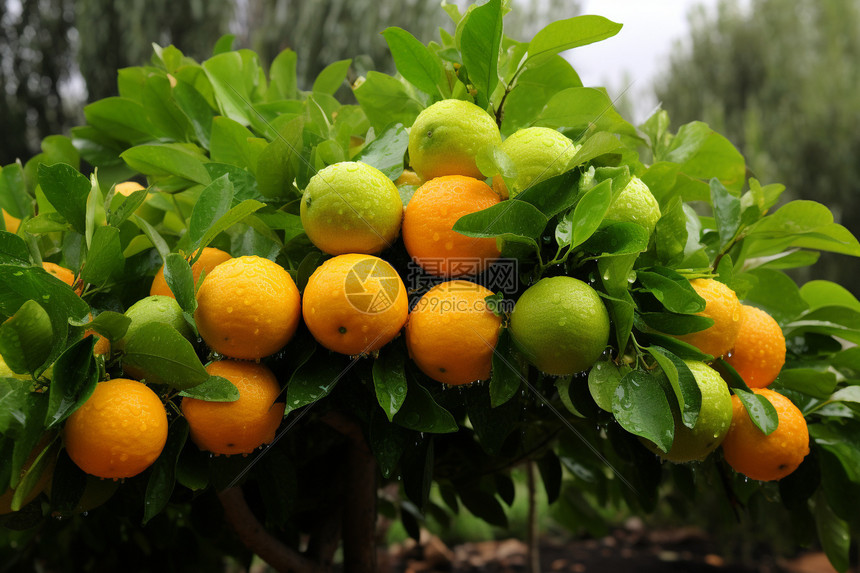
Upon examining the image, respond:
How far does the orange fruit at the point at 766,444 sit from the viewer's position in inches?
21.4

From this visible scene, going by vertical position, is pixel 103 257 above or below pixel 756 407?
above

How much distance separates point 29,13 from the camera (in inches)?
215

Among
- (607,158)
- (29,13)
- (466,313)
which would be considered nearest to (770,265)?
(607,158)

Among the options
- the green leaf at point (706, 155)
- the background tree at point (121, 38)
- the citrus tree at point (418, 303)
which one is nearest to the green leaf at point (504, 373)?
the citrus tree at point (418, 303)

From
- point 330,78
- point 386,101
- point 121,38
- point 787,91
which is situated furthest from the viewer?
point 121,38

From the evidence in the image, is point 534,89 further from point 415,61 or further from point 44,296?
point 44,296

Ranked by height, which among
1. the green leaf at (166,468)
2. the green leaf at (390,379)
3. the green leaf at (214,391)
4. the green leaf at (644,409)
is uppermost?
the green leaf at (214,391)

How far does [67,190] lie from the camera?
53cm

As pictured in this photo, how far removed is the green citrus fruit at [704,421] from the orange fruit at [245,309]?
→ 1.05 ft

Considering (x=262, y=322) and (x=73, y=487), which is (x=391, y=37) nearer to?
(x=262, y=322)

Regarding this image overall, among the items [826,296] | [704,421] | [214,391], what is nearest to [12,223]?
[214,391]

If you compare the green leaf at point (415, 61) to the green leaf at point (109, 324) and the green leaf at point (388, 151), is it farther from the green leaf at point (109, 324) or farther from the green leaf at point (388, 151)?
the green leaf at point (109, 324)

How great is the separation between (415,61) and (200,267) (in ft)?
0.93

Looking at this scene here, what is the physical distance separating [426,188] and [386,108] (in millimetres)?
186
